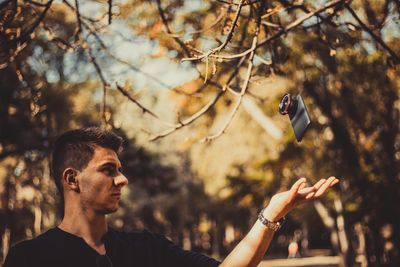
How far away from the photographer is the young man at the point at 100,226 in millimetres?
2080

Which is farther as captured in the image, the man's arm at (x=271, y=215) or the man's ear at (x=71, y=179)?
the man's ear at (x=71, y=179)

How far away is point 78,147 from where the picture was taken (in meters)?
2.52

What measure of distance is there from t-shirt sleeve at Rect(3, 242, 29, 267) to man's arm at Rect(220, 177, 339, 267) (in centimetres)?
95

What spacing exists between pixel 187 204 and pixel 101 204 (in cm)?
3434

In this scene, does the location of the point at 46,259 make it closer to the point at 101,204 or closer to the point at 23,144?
the point at 101,204

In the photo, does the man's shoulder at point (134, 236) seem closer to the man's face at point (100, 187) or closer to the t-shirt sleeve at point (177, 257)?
the t-shirt sleeve at point (177, 257)

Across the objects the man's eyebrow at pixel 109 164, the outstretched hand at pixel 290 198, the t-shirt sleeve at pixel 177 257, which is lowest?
the t-shirt sleeve at pixel 177 257

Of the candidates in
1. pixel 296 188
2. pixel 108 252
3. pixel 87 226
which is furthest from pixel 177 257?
pixel 296 188

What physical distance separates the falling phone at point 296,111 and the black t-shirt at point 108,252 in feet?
2.72

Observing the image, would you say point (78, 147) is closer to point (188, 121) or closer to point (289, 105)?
point (188, 121)

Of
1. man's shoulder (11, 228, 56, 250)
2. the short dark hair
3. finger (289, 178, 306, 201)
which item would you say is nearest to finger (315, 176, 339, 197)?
finger (289, 178, 306, 201)

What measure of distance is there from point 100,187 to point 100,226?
0.68 ft

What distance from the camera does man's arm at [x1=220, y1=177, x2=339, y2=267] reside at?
6.68 ft

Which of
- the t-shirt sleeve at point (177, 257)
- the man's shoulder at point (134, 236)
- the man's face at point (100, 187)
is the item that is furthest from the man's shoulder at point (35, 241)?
the t-shirt sleeve at point (177, 257)
